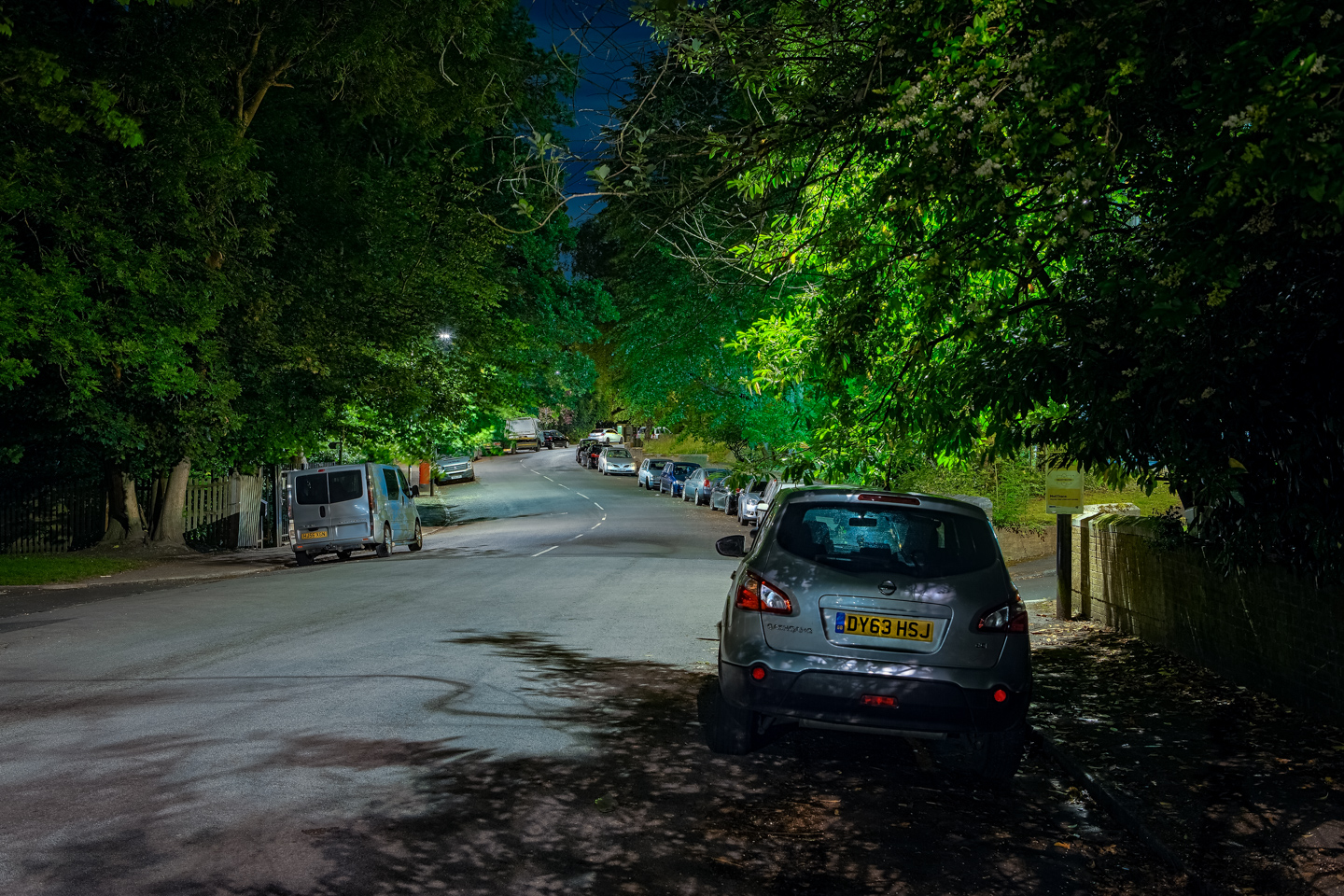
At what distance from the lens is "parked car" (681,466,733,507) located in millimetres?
45719

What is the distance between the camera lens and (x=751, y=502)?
113 ft

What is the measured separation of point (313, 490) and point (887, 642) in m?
19.6

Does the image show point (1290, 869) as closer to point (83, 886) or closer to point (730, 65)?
point (83, 886)

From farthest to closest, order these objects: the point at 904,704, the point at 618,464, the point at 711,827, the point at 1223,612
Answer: the point at 618,464, the point at 1223,612, the point at 904,704, the point at 711,827

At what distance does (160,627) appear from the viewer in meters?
12.8

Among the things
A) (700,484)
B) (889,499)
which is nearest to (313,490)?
(889,499)

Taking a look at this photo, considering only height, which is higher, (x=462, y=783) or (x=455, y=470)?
(x=455, y=470)

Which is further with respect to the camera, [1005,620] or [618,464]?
[618,464]

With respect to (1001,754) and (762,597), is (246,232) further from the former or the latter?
(1001,754)

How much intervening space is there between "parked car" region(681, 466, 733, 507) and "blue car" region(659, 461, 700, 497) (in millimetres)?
1173

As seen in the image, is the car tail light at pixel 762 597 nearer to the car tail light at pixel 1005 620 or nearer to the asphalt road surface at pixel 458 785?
the asphalt road surface at pixel 458 785

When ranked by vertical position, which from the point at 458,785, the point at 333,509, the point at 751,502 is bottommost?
the point at 458,785

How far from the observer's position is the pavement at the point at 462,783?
4.94 metres

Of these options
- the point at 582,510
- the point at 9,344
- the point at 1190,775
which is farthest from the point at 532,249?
the point at 1190,775
